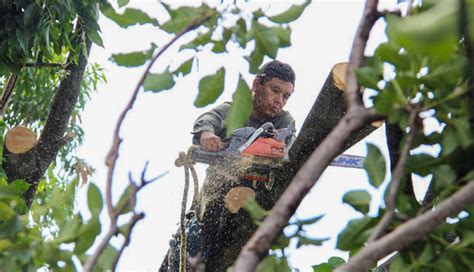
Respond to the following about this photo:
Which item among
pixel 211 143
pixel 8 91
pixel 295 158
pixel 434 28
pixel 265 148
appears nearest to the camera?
pixel 434 28

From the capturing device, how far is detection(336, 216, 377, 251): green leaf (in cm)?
88

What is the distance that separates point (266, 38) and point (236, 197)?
2126 mm

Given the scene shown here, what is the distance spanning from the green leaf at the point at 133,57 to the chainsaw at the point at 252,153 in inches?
83.4

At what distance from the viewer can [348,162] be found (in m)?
3.38

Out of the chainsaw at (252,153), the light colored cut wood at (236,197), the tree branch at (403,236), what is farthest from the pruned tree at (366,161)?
the chainsaw at (252,153)

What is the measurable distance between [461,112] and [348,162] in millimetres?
2538

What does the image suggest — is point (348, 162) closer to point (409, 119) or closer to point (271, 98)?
point (271, 98)

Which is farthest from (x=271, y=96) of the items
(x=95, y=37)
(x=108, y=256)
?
(x=108, y=256)

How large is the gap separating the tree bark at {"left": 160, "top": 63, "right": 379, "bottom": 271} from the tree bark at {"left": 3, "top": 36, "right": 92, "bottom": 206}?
3.13 ft

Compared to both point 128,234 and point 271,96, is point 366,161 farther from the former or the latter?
point 271,96

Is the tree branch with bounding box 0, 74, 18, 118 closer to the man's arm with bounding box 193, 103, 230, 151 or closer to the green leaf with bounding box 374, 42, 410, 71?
the man's arm with bounding box 193, 103, 230, 151

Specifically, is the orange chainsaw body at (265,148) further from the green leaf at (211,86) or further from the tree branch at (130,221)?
the tree branch at (130,221)

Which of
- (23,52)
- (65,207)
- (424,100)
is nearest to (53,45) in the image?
(23,52)

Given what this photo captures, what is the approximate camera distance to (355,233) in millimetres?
887
